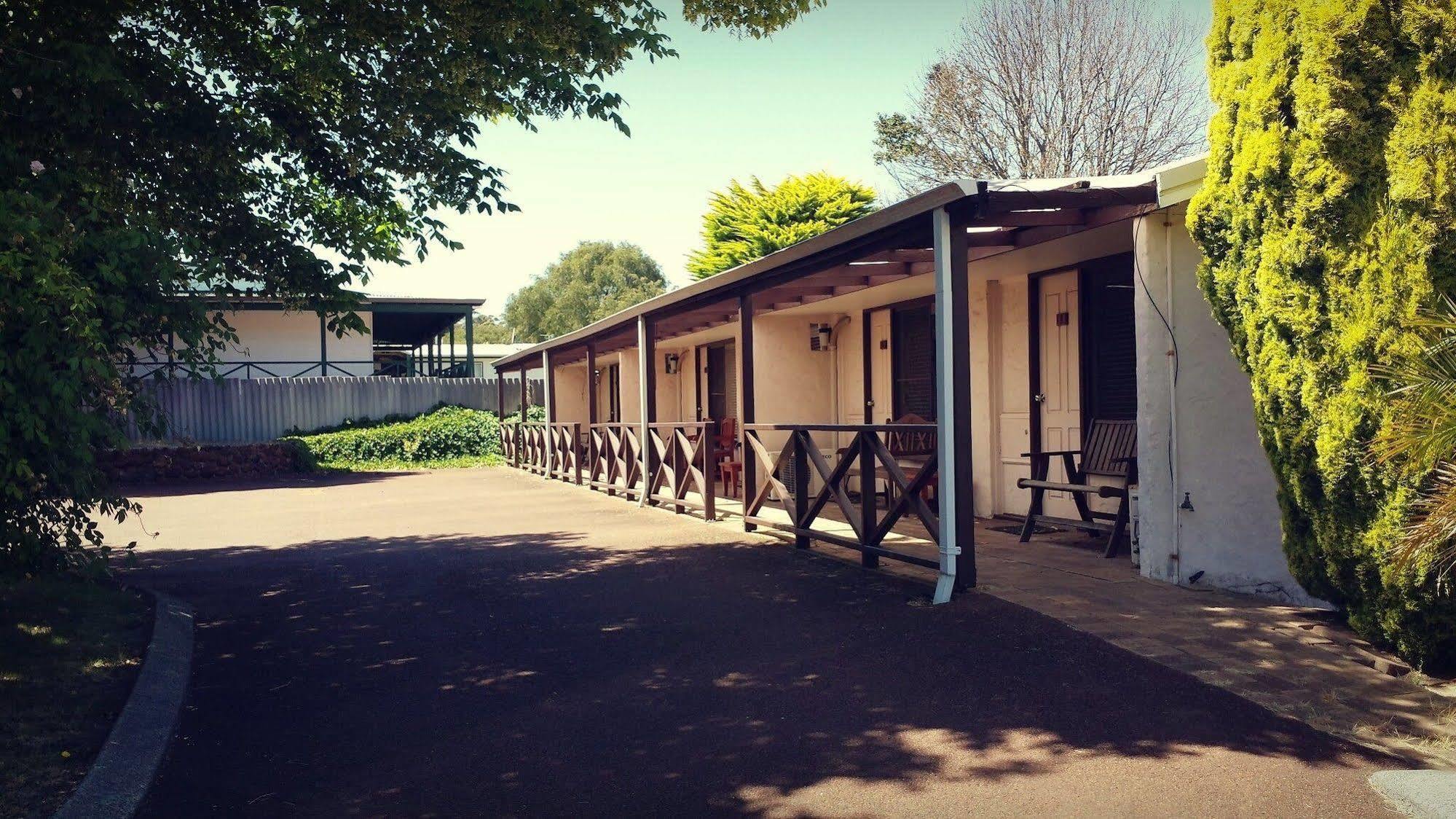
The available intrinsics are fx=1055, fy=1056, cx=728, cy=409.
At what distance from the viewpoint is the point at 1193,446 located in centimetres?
648

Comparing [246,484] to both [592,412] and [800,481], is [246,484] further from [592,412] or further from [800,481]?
[800,481]

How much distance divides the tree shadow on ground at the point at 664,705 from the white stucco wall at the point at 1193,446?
136 cm

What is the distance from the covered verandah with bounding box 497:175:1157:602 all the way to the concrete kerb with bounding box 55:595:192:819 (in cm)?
411

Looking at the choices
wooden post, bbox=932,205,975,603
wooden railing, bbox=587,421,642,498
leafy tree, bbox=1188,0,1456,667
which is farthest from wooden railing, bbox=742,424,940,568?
A: wooden railing, bbox=587,421,642,498

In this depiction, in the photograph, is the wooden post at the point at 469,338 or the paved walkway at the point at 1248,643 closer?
the paved walkway at the point at 1248,643

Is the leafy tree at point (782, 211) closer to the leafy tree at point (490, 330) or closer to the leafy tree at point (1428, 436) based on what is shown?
the leafy tree at point (1428, 436)

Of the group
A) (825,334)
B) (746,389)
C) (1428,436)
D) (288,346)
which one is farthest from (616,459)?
(288,346)

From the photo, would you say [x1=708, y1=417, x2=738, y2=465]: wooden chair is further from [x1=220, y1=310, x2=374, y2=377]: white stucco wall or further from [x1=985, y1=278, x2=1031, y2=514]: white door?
[x1=220, y1=310, x2=374, y2=377]: white stucco wall

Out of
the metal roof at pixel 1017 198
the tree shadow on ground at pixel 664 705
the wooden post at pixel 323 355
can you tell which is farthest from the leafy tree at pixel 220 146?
the wooden post at pixel 323 355

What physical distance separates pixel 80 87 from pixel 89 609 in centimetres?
332

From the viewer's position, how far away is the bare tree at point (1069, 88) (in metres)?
21.4

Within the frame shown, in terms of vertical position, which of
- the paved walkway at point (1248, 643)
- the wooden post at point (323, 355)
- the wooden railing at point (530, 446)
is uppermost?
the wooden post at point (323, 355)

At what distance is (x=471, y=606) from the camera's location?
702 cm

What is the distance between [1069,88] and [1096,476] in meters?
16.1
